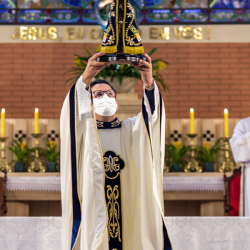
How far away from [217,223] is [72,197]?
3.75 feet

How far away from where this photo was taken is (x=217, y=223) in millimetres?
2992

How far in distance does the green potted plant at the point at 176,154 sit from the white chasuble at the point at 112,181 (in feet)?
8.97

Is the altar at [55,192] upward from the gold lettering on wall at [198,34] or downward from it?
downward

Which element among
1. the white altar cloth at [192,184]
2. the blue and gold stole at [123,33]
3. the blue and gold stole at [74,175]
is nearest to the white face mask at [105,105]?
the blue and gold stole at [74,175]

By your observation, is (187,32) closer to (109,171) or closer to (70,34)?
(70,34)

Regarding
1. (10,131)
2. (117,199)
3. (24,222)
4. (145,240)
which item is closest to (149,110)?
(117,199)

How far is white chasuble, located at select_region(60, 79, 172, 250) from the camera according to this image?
250cm

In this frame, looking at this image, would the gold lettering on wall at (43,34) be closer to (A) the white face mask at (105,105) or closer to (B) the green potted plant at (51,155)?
(B) the green potted plant at (51,155)

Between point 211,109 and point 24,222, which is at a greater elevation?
point 211,109

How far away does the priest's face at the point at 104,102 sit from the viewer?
9.09ft

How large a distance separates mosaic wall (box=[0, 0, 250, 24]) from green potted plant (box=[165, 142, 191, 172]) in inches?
136

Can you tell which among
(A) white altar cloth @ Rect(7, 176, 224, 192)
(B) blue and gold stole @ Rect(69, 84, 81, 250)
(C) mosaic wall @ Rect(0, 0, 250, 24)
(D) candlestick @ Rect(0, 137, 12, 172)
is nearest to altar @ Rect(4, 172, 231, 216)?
(A) white altar cloth @ Rect(7, 176, 224, 192)

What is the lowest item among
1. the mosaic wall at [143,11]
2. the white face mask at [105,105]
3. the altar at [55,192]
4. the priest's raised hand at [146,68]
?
the altar at [55,192]

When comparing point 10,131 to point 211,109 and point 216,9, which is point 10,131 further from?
point 216,9
